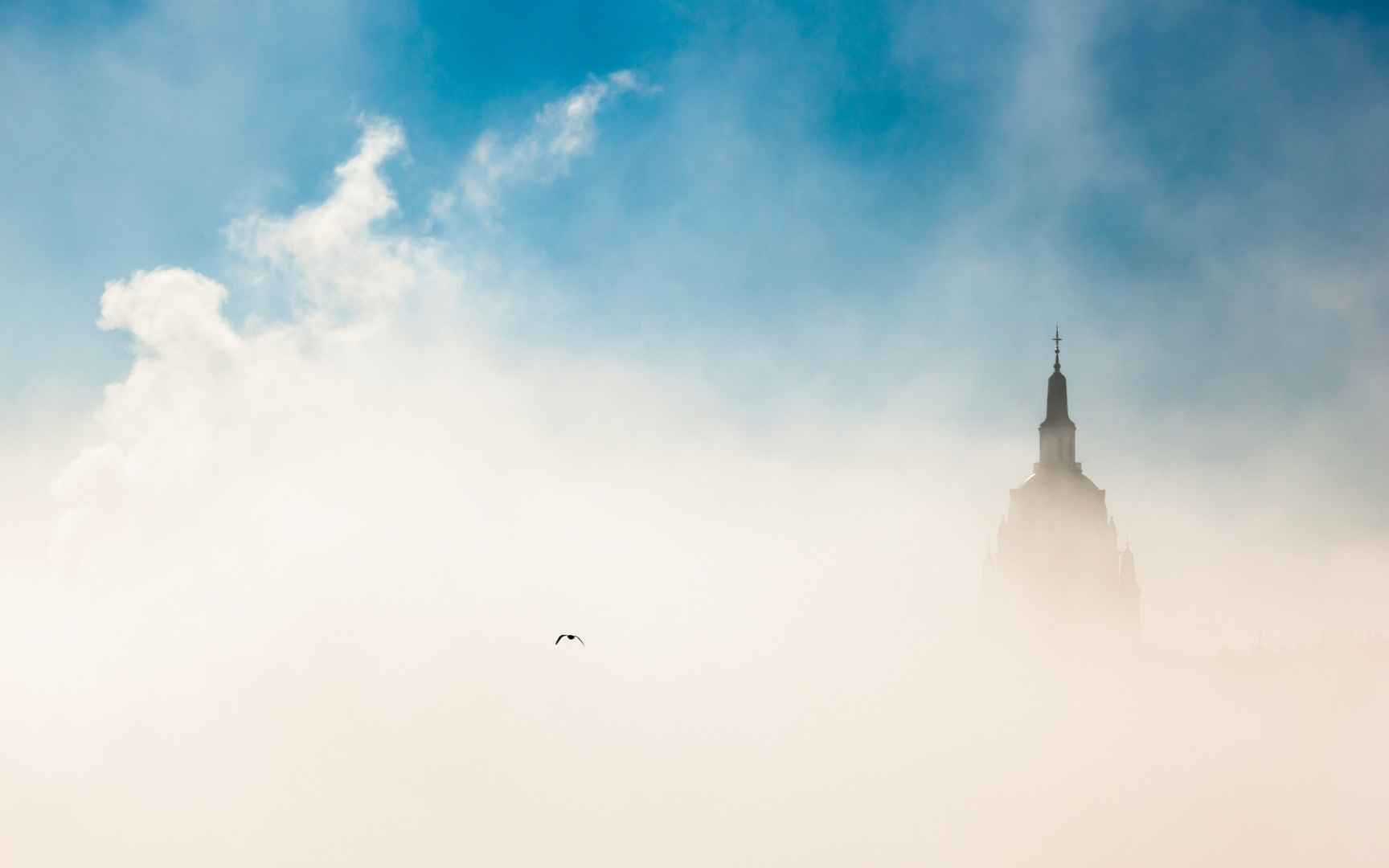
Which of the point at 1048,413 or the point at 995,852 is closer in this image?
the point at 1048,413

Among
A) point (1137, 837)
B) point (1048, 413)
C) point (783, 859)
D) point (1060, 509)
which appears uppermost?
point (1048, 413)

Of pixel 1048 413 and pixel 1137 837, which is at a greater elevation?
pixel 1048 413

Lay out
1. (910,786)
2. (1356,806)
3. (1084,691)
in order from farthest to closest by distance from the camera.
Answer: (910,786) < (1356,806) < (1084,691)

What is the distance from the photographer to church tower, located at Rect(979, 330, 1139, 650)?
142m

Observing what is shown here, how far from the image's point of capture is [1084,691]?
151m

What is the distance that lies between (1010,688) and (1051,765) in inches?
1483

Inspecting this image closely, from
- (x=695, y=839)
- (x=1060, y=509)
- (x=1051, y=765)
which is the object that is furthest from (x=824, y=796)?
(x=1060, y=509)

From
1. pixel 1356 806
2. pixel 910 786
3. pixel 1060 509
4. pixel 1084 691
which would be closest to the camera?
pixel 1060 509

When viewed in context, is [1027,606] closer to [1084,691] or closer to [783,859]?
[1084,691]

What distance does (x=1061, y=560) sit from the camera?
465 ft

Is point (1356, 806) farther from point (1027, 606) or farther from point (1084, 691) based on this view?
point (1027, 606)

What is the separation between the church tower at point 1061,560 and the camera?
142000mm

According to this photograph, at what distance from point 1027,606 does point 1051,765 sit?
54.0 metres

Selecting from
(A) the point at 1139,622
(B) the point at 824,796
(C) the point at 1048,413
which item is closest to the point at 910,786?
(B) the point at 824,796
